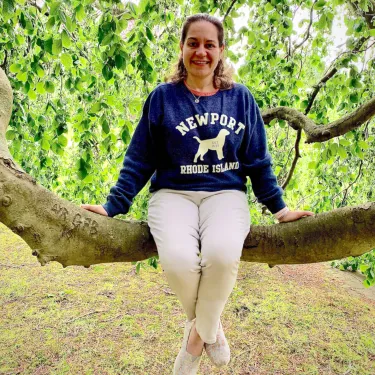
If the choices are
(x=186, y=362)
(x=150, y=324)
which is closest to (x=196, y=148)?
(x=186, y=362)

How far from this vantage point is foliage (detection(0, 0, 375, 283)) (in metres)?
1.70

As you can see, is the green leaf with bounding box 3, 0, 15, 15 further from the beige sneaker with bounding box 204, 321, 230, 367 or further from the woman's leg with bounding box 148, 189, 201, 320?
the beige sneaker with bounding box 204, 321, 230, 367

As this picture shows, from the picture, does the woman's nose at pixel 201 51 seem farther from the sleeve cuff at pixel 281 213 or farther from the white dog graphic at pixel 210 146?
the sleeve cuff at pixel 281 213

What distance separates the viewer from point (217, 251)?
1197 mm

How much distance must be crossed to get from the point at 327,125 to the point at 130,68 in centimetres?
117

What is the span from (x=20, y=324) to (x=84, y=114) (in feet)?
8.02

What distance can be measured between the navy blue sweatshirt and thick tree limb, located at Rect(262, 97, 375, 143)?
0.57m

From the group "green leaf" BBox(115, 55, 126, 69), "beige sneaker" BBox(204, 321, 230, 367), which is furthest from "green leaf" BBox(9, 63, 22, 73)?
"beige sneaker" BBox(204, 321, 230, 367)

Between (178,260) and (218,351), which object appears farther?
(218,351)

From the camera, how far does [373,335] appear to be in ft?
12.2

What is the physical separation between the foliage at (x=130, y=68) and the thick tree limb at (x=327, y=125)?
98 millimetres

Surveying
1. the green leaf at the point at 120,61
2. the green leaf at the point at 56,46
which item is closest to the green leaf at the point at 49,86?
the green leaf at the point at 56,46

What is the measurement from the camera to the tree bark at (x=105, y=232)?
39.7 inches

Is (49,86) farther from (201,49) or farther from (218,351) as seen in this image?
(218,351)
